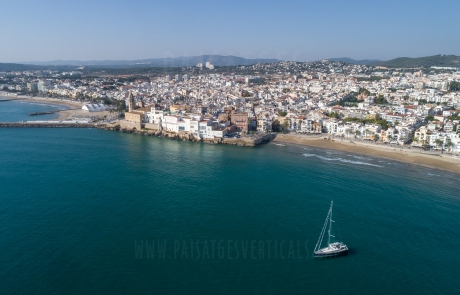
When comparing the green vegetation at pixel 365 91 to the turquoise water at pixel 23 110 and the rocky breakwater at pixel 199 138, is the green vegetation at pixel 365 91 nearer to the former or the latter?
the rocky breakwater at pixel 199 138

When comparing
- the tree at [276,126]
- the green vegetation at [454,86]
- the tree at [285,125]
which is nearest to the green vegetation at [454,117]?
the tree at [285,125]

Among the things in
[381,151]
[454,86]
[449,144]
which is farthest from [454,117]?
[454,86]

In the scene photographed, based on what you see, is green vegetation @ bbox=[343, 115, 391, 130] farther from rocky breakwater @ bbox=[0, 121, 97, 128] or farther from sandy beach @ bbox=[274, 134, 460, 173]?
rocky breakwater @ bbox=[0, 121, 97, 128]

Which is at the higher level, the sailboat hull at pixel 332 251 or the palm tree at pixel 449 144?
the palm tree at pixel 449 144

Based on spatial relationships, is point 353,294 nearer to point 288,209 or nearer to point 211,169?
point 288,209

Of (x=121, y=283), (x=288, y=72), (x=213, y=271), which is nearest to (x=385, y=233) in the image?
(x=213, y=271)

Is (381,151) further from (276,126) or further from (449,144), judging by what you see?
(276,126)
